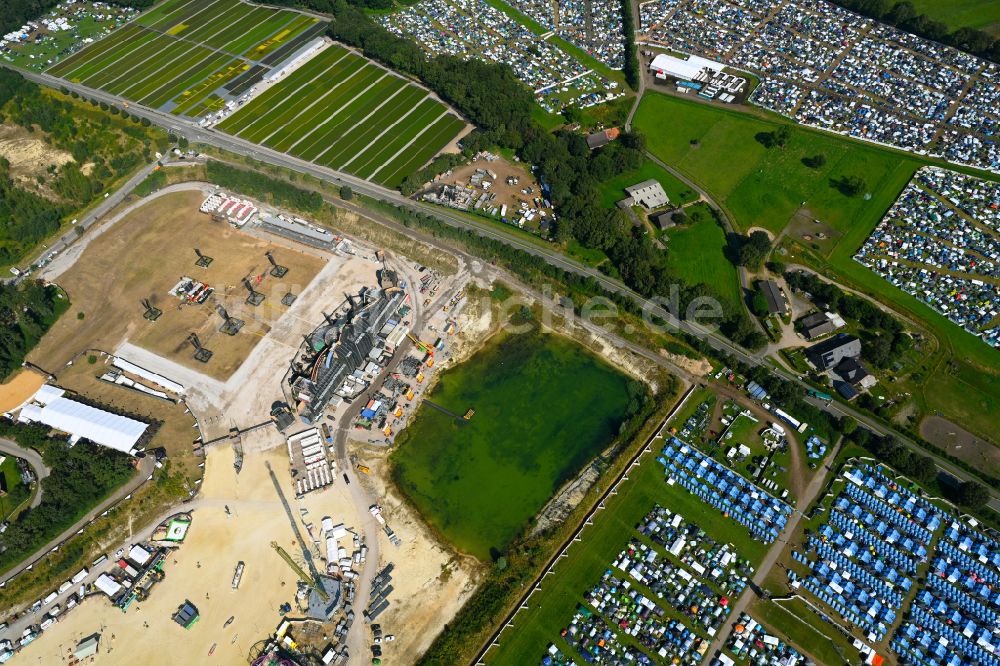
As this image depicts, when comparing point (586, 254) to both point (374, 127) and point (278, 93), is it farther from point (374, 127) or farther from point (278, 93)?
point (278, 93)

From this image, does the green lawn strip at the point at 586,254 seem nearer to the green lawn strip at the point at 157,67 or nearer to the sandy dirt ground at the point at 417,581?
the sandy dirt ground at the point at 417,581

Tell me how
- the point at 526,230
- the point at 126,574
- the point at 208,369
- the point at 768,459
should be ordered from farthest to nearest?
the point at 526,230, the point at 208,369, the point at 768,459, the point at 126,574

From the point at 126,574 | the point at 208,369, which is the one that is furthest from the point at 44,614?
the point at 208,369

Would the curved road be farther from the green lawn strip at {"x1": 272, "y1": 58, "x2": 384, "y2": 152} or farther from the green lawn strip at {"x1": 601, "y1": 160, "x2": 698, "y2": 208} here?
the green lawn strip at {"x1": 601, "y1": 160, "x2": 698, "y2": 208}

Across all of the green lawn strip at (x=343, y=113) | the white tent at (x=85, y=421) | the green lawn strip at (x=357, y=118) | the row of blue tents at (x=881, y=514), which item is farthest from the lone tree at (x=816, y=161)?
the white tent at (x=85, y=421)

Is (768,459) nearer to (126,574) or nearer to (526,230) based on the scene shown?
(526,230)
